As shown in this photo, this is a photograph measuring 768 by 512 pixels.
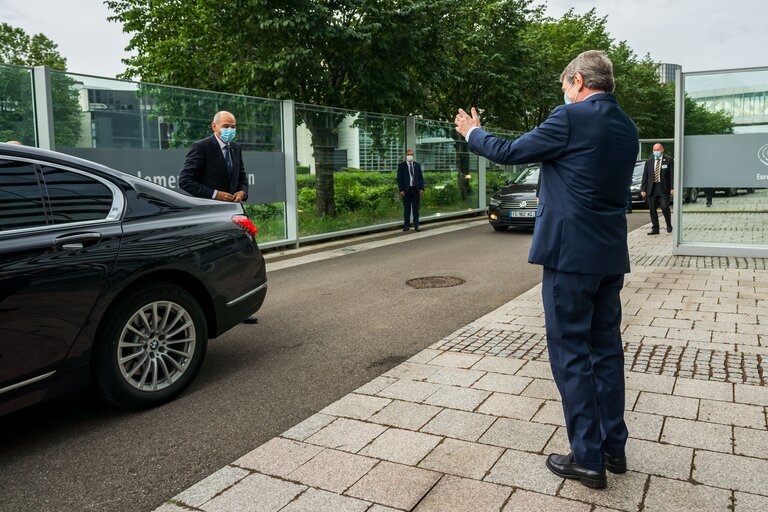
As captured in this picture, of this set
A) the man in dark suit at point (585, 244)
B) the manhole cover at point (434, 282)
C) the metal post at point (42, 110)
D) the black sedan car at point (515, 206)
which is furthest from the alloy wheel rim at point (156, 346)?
the black sedan car at point (515, 206)

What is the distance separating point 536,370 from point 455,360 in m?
0.63

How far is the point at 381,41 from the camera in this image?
15.3 m

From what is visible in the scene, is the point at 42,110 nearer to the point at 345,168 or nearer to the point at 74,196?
the point at 74,196

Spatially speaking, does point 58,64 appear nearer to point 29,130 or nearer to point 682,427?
point 29,130

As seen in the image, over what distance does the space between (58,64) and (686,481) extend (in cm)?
5710

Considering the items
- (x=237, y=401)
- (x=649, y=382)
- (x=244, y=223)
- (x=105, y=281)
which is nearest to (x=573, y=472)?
(x=649, y=382)

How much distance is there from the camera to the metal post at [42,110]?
8.67m

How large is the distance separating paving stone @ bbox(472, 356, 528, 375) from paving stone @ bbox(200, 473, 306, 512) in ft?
6.92

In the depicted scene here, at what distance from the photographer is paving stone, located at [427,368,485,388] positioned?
4.58 metres

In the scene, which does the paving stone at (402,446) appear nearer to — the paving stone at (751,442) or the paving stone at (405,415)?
the paving stone at (405,415)

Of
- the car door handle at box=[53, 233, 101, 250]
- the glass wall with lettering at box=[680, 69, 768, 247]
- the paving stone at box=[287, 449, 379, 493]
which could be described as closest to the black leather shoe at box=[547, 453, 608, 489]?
the paving stone at box=[287, 449, 379, 493]

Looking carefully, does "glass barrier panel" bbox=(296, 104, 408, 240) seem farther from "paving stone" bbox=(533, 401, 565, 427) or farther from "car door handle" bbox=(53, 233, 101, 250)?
"paving stone" bbox=(533, 401, 565, 427)

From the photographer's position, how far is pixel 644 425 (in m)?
3.73

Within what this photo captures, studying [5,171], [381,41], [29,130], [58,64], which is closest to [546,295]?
[5,171]
